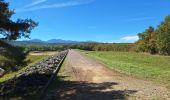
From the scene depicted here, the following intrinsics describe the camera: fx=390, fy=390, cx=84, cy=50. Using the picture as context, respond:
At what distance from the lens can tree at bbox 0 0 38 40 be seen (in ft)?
72.6

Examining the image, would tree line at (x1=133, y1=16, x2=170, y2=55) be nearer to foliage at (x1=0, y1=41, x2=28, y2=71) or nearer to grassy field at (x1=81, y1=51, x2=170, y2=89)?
grassy field at (x1=81, y1=51, x2=170, y2=89)

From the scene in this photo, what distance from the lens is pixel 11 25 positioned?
22719 millimetres

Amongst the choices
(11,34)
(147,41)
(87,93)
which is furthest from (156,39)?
(87,93)

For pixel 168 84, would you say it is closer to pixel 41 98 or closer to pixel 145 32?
pixel 41 98

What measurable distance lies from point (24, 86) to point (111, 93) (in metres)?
6.02

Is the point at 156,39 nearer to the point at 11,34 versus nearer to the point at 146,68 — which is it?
the point at 146,68

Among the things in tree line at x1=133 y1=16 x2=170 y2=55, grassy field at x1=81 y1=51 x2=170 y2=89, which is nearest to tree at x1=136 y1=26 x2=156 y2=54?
tree line at x1=133 y1=16 x2=170 y2=55

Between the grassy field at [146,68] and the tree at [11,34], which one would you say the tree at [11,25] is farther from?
the grassy field at [146,68]

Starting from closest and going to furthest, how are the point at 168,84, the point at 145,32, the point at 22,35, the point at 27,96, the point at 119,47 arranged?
1. the point at 27,96
2. the point at 168,84
3. the point at 22,35
4. the point at 145,32
5. the point at 119,47

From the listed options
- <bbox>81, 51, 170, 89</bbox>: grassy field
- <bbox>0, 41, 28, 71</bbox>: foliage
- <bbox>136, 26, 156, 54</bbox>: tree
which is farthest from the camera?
<bbox>136, 26, 156, 54</bbox>: tree

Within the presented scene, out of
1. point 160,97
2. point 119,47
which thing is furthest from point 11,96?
point 119,47

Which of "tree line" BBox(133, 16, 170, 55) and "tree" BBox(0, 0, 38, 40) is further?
"tree line" BBox(133, 16, 170, 55)

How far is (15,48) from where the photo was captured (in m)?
22.0

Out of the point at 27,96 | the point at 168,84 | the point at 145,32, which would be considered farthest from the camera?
the point at 145,32
